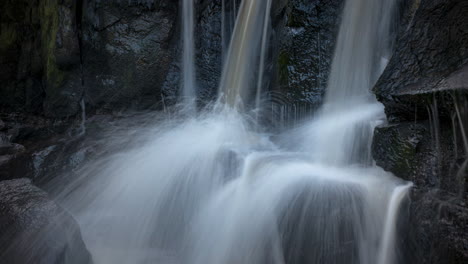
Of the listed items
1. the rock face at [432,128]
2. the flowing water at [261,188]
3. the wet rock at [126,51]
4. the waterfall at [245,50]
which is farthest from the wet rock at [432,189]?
the wet rock at [126,51]

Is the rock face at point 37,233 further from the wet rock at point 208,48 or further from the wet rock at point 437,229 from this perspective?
the wet rock at point 208,48

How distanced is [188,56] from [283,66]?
2757 millimetres

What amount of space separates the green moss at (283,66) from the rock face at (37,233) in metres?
3.82

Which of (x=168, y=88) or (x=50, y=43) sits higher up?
(x=50, y=43)

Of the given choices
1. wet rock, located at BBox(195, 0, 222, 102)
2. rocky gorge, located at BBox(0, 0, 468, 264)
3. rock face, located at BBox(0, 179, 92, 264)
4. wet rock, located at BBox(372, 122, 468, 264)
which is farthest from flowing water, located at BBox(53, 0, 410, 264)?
wet rock, located at BBox(195, 0, 222, 102)

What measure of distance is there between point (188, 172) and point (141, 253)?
4.15 feet

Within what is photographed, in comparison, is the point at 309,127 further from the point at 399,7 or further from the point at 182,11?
the point at 182,11

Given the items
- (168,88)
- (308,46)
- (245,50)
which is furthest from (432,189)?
(168,88)

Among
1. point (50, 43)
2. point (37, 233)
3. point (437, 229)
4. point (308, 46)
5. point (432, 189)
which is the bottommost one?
point (37, 233)

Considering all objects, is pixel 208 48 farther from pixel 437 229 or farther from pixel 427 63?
pixel 437 229

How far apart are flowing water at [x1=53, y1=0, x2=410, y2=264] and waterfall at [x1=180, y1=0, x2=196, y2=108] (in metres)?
1.32

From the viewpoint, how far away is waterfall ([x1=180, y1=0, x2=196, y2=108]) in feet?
24.7

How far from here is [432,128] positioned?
317 cm

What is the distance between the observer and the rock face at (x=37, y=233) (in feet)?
9.61
